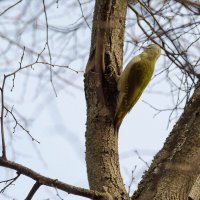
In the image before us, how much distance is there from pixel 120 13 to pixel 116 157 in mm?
1291

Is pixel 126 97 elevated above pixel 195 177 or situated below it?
above

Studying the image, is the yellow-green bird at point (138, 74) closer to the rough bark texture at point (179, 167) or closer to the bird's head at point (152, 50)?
the bird's head at point (152, 50)

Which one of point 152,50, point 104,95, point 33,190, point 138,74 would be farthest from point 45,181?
point 152,50

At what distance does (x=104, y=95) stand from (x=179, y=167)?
876 mm

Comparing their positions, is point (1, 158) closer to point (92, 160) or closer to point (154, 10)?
point (92, 160)

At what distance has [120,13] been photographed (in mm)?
4320

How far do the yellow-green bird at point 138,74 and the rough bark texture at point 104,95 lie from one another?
16.5 inches

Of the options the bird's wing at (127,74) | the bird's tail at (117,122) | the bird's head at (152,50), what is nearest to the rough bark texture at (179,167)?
the bird's tail at (117,122)

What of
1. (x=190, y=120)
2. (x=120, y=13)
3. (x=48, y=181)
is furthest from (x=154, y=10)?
(x=48, y=181)

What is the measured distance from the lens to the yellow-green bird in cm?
472

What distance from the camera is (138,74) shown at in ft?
17.1

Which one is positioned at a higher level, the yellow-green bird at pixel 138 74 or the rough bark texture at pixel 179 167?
the yellow-green bird at pixel 138 74

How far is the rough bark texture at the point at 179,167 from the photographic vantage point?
364 cm

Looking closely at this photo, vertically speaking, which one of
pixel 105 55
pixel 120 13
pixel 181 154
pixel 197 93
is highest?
pixel 120 13
